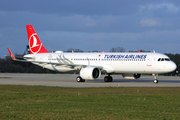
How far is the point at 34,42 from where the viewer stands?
48.7 m

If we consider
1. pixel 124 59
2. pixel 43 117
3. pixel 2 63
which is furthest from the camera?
pixel 2 63

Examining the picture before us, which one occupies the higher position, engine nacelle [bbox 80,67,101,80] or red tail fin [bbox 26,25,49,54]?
red tail fin [bbox 26,25,49,54]

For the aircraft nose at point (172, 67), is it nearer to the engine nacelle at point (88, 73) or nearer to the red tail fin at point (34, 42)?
the engine nacelle at point (88, 73)

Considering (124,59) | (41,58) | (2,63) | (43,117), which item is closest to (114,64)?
(124,59)

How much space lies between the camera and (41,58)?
46.4 meters

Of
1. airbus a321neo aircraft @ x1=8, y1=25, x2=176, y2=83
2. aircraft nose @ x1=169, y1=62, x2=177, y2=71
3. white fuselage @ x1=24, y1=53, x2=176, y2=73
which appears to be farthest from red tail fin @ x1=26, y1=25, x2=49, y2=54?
aircraft nose @ x1=169, y1=62, x2=177, y2=71

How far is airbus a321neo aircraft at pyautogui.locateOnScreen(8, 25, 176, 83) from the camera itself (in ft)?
122

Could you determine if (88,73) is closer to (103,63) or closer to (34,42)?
(103,63)

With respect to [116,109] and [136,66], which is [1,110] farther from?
[136,66]

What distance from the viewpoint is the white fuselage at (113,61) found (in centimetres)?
3684

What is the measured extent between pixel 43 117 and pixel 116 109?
13.3ft

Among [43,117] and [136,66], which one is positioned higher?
[136,66]

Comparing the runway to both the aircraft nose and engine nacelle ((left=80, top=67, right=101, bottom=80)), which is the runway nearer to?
engine nacelle ((left=80, top=67, right=101, bottom=80))

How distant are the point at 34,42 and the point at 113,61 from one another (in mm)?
15576
